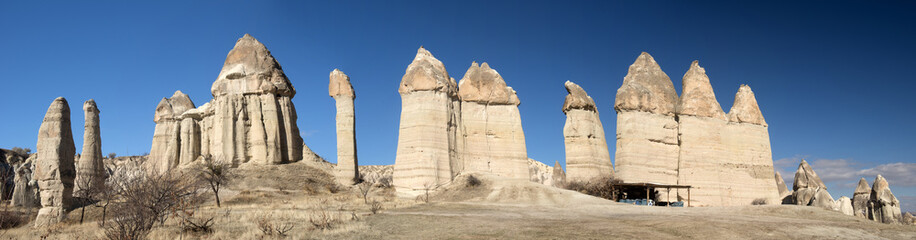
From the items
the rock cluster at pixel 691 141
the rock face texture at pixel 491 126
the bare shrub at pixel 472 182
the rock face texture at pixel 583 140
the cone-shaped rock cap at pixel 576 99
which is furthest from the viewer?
the cone-shaped rock cap at pixel 576 99

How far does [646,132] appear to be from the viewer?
143ft

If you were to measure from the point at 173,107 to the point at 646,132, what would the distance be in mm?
36843

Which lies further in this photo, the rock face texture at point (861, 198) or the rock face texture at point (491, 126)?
the rock face texture at point (491, 126)

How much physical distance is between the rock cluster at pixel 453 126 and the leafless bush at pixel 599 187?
131 inches

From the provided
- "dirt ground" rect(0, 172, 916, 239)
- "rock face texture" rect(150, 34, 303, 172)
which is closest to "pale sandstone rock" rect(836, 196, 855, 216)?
"dirt ground" rect(0, 172, 916, 239)

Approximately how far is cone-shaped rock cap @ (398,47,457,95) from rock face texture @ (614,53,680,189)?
11.6 metres

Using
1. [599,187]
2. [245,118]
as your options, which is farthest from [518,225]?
[245,118]

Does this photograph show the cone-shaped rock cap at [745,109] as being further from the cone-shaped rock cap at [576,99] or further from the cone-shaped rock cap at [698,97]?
the cone-shaped rock cap at [576,99]

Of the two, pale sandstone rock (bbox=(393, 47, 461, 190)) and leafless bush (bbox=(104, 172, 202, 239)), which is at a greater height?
pale sandstone rock (bbox=(393, 47, 461, 190))

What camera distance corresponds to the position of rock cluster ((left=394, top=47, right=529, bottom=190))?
124 ft

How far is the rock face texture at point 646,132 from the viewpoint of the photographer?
42531 mm

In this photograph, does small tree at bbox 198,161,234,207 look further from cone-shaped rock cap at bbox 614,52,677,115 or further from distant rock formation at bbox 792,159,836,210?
distant rock formation at bbox 792,159,836,210

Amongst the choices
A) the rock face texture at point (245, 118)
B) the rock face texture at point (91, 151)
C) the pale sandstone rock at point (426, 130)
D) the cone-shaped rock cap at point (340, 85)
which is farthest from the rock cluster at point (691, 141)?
the rock face texture at point (91, 151)

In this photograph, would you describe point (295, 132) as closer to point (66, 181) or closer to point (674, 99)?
point (66, 181)
